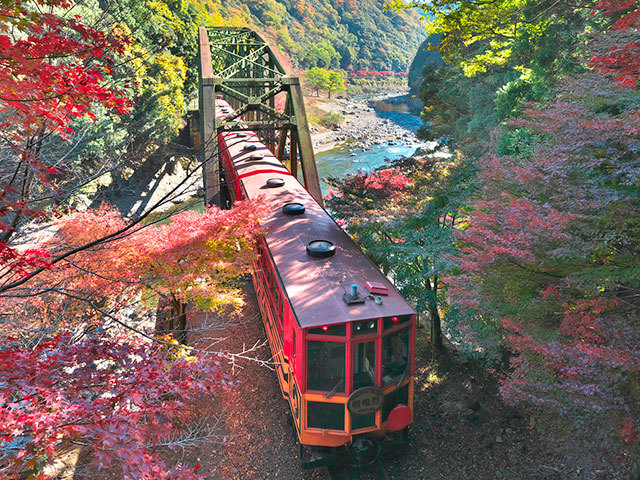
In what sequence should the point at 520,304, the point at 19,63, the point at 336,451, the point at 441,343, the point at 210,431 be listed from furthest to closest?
the point at 441,343
the point at 210,431
the point at 336,451
the point at 520,304
the point at 19,63

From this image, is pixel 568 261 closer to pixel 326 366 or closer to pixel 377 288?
pixel 377 288

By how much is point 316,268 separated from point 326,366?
1707 mm

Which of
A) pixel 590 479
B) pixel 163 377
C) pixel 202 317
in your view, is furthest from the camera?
pixel 202 317

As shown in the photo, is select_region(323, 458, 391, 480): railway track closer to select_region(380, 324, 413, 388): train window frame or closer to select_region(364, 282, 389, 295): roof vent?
select_region(380, 324, 413, 388): train window frame

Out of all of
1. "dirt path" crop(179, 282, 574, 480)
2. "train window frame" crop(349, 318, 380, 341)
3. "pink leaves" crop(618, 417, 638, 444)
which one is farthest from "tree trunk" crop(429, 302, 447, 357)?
"pink leaves" crop(618, 417, 638, 444)

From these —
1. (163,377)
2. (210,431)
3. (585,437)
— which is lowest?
(210,431)

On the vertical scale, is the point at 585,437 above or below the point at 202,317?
above

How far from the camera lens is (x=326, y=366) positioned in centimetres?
576

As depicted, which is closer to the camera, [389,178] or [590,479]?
[590,479]

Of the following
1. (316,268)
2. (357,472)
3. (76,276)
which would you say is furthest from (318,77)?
(76,276)

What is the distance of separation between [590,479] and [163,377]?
21.8 ft

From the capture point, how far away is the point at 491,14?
11273mm

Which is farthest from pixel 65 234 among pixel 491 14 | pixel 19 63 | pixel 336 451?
pixel 491 14

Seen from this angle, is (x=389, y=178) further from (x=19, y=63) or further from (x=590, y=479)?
(x=19, y=63)
